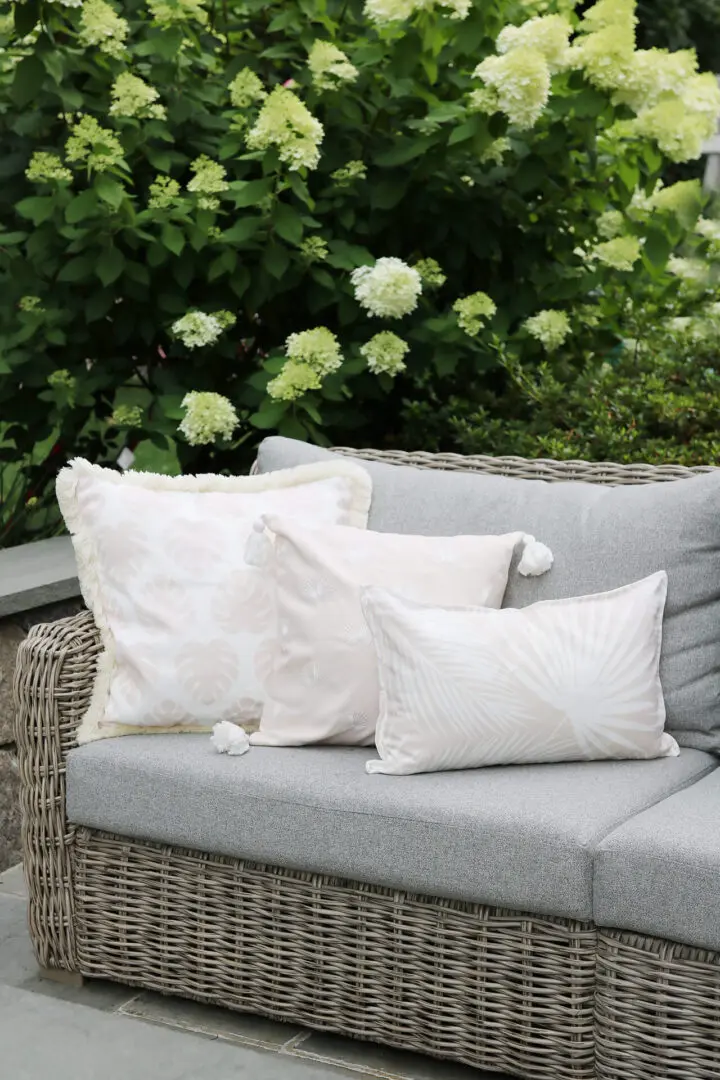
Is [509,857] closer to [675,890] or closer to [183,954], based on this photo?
[675,890]

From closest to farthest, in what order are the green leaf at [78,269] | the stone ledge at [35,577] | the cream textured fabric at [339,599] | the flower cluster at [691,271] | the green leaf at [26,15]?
the cream textured fabric at [339,599] → the stone ledge at [35,577] → the green leaf at [26,15] → the green leaf at [78,269] → the flower cluster at [691,271]

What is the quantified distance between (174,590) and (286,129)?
126 cm

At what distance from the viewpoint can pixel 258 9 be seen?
3.56 m

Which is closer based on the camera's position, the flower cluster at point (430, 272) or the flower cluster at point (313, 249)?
the flower cluster at point (313, 249)

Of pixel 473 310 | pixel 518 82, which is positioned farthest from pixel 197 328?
pixel 518 82

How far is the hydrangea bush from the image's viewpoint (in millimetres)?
3299

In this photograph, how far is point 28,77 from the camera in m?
3.23

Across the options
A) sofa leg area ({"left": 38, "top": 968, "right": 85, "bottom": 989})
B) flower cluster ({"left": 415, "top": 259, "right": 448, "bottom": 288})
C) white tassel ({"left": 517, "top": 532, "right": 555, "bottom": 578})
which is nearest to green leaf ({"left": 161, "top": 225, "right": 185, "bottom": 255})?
flower cluster ({"left": 415, "top": 259, "right": 448, "bottom": 288})

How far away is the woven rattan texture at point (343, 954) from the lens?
207cm

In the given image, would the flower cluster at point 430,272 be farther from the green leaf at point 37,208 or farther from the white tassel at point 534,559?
the white tassel at point 534,559

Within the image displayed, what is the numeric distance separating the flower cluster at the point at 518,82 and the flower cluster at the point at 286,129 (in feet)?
1.39

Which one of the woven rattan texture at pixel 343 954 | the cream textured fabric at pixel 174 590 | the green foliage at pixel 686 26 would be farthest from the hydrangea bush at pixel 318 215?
the green foliage at pixel 686 26

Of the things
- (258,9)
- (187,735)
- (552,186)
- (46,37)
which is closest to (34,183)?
(46,37)

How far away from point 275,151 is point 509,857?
73.8 inches
